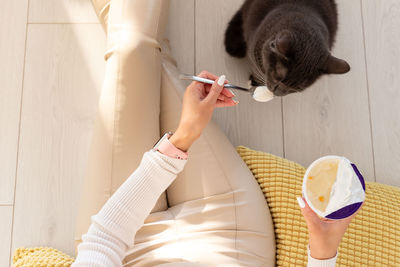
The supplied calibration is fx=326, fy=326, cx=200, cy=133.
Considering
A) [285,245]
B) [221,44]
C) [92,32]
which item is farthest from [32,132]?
[285,245]

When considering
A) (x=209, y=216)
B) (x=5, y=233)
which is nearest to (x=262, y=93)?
(x=209, y=216)

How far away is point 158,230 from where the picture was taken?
87 cm

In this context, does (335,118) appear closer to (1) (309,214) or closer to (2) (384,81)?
(2) (384,81)

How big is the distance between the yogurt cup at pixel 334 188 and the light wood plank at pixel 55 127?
845 mm

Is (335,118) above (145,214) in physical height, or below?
above

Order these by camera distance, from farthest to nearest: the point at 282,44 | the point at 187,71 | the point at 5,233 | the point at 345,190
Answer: the point at 187,71 < the point at 5,233 < the point at 282,44 < the point at 345,190

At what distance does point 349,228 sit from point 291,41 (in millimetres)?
538

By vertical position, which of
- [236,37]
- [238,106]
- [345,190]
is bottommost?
[345,190]

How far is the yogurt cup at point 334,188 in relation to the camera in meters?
0.55

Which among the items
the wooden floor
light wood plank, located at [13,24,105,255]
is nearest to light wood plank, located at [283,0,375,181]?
the wooden floor

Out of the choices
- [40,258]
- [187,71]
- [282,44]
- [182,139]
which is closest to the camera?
[182,139]

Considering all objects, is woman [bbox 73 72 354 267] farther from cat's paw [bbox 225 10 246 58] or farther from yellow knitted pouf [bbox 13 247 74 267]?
cat's paw [bbox 225 10 246 58]

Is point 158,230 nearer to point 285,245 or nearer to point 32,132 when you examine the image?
point 285,245

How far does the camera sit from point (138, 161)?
89 centimetres
